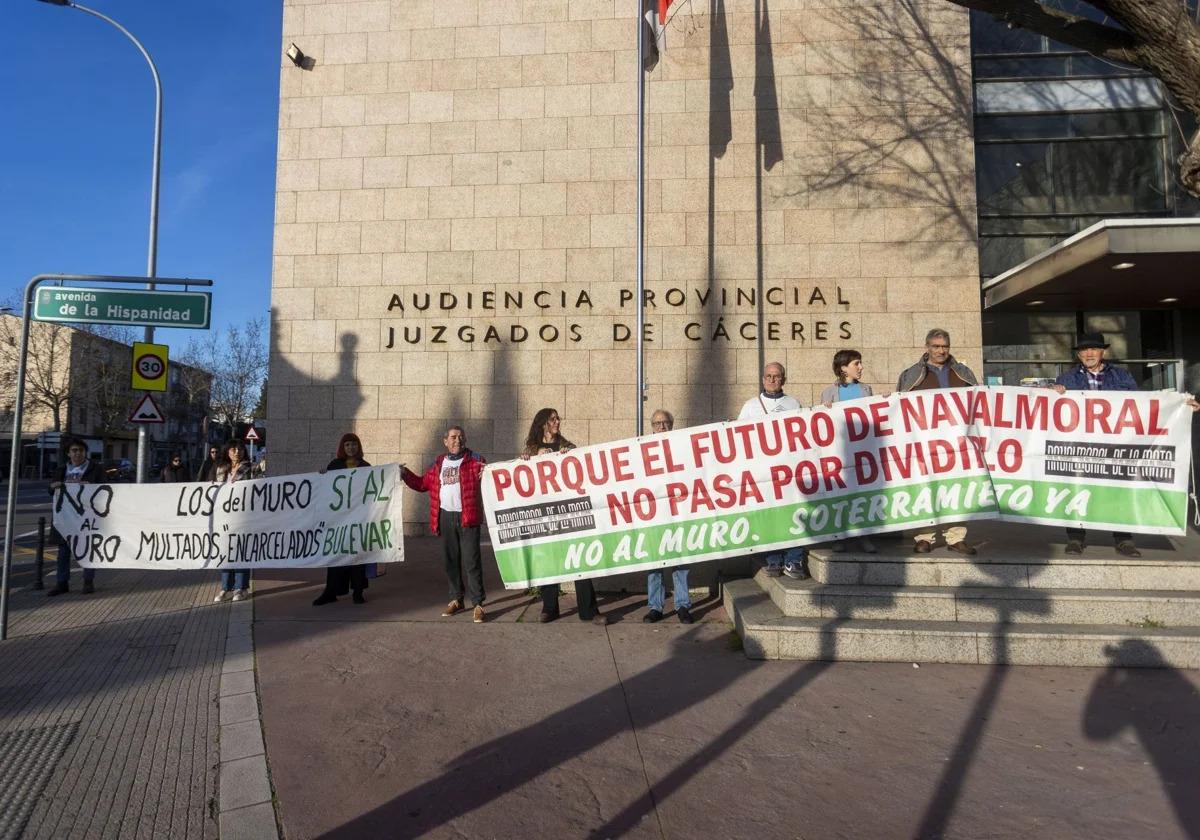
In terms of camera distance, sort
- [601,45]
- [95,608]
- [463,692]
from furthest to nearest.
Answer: [601,45]
[95,608]
[463,692]

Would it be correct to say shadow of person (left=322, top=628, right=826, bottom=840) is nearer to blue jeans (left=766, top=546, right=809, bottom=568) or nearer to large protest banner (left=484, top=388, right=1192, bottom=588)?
blue jeans (left=766, top=546, right=809, bottom=568)

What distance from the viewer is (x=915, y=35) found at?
35.1 ft

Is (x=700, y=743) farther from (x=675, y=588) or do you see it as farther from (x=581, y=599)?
(x=581, y=599)

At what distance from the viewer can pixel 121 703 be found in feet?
15.2

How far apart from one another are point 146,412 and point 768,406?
31.7 ft

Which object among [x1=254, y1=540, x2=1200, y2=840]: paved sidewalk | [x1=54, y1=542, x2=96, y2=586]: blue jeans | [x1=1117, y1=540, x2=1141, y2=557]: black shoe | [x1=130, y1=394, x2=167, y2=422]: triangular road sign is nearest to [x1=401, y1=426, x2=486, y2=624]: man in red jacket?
[x1=254, y1=540, x2=1200, y2=840]: paved sidewalk

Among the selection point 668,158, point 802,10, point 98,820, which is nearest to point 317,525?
point 98,820

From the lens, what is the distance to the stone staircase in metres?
5.14

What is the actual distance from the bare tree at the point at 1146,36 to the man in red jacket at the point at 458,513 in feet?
18.4

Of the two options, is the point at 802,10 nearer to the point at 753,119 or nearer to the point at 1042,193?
the point at 753,119

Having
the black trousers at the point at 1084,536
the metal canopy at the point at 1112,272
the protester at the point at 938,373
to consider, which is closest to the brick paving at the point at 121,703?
the protester at the point at 938,373

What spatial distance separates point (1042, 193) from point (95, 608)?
13.4 m

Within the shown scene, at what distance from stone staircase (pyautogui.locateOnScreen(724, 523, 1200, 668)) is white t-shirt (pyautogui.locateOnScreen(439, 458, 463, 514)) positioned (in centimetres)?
266

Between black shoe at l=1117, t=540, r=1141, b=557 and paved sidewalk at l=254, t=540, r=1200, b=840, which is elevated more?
black shoe at l=1117, t=540, r=1141, b=557
